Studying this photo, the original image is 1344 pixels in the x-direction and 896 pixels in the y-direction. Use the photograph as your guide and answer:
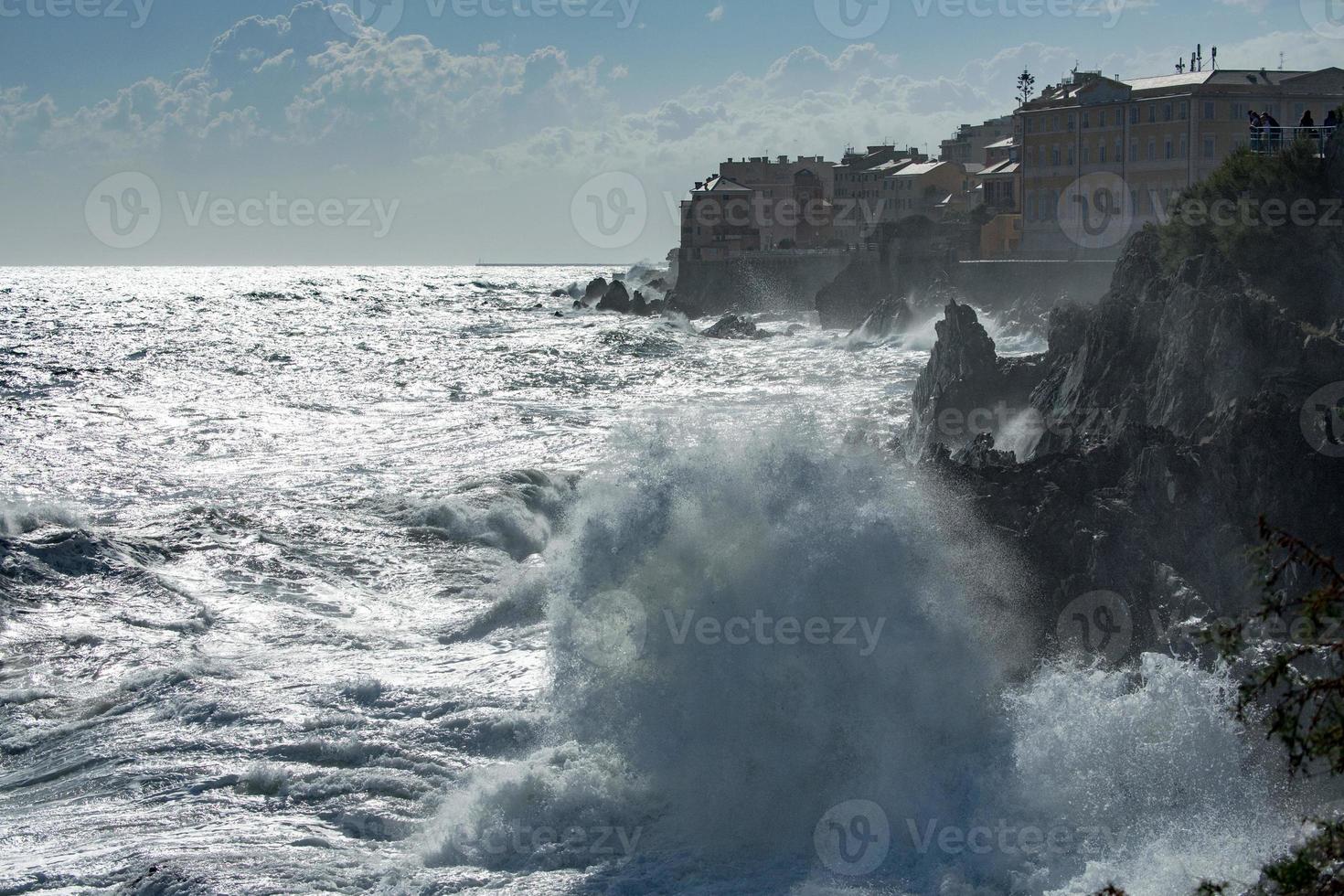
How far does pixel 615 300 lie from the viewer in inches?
4109

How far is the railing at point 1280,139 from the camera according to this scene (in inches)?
1230

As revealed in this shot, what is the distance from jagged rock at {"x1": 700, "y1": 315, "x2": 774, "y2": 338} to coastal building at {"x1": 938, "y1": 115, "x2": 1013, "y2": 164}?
37565 millimetres

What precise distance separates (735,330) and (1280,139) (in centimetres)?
3993

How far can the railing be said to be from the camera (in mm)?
31234

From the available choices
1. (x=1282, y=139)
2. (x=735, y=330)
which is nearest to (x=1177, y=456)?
(x=1282, y=139)

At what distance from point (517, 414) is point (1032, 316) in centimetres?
2251

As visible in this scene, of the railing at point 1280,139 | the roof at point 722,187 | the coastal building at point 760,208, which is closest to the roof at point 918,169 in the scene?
the coastal building at point 760,208

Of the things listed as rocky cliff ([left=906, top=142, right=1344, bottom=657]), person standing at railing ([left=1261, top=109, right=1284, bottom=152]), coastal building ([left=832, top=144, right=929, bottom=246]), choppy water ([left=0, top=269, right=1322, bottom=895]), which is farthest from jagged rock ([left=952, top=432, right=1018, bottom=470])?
coastal building ([left=832, top=144, right=929, bottom=246])

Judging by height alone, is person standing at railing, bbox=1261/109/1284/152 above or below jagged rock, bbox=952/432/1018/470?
above

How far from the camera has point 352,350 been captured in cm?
7119

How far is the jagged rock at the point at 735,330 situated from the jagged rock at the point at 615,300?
27.4 metres

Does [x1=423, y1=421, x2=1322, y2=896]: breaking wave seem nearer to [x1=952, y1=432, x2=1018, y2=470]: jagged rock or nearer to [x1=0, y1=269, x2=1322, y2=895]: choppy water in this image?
[x1=0, y1=269, x2=1322, y2=895]: choppy water

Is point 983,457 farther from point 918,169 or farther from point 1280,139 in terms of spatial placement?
point 918,169

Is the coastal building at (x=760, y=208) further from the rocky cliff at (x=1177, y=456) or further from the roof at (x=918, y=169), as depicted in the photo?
the rocky cliff at (x=1177, y=456)
